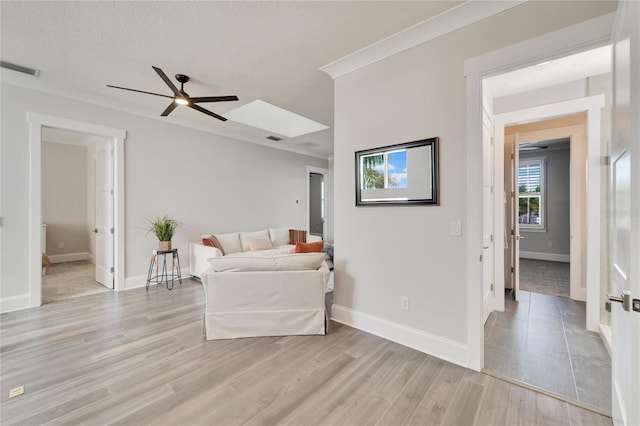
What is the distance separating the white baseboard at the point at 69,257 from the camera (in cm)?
618

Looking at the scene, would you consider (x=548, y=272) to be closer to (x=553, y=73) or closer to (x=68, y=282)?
(x=553, y=73)

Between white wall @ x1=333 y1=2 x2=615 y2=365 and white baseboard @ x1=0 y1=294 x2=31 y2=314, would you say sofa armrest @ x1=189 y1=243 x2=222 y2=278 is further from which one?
white wall @ x1=333 y1=2 x2=615 y2=365

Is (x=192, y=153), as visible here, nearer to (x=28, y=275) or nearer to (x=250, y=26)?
(x=28, y=275)

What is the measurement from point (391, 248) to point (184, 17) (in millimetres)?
2663

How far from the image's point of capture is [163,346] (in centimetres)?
245

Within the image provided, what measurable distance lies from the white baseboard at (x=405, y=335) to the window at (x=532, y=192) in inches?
239

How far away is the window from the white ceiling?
14.8 ft

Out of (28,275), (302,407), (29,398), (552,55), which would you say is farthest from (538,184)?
(28,275)

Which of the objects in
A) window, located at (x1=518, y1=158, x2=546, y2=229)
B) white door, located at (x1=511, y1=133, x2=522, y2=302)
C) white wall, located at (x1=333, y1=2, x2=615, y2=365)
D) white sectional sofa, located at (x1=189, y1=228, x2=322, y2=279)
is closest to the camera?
white wall, located at (x1=333, y1=2, x2=615, y2=365)

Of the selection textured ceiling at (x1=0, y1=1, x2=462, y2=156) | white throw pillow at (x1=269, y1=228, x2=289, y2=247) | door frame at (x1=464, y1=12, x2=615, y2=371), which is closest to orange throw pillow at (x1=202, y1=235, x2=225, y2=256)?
white throw pillow at (x1=269, y1=228, x2=289, y2=247)

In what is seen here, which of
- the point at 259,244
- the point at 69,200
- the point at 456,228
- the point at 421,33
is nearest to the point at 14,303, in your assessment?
the point at 259,244

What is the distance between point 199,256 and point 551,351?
4.66m

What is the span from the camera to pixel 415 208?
8.02ft

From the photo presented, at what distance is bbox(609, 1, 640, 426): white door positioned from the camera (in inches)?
36.6
